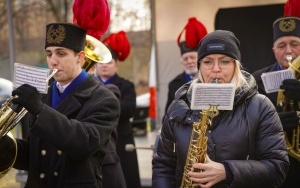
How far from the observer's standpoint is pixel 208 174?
313cm

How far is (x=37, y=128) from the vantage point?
3.51 meters

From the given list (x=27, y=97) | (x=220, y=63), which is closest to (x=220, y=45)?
(x=220, y=63)

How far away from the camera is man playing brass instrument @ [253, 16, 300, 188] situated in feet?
13.9

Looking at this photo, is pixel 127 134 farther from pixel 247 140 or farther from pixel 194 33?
pixel 247 140

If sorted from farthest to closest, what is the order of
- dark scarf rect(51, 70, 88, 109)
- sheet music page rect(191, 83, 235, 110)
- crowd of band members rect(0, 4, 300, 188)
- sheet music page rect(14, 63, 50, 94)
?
dark scarf rect(51, 70, 88, 109) < sheet music page rect(14, 63, 50, 94) < crowd of band members rect(0, 4, 300, 188) < sheet music page rect(191, 83, 235, 110)

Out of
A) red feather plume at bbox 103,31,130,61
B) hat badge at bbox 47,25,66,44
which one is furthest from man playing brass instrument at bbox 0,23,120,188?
red feather plume at bbox 103,31,130,61

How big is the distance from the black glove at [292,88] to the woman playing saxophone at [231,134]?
88 cm

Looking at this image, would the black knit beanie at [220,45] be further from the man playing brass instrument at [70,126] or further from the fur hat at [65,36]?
the fur hat at [65,36]

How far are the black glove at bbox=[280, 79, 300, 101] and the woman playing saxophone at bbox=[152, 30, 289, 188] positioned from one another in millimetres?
876

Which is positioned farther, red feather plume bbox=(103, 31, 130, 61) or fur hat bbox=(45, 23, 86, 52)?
red feather plume bbox=(103, 31, 130, 61)

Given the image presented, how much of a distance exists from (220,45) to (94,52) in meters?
1.53

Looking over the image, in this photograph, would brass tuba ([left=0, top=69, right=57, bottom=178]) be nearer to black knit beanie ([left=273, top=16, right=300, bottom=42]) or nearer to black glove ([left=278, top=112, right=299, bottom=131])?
black glove ([left=278, top=112, right=299, bottom=131])

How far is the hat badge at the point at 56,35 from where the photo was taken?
157 inches

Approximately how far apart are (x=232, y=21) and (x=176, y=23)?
83 centimetres
